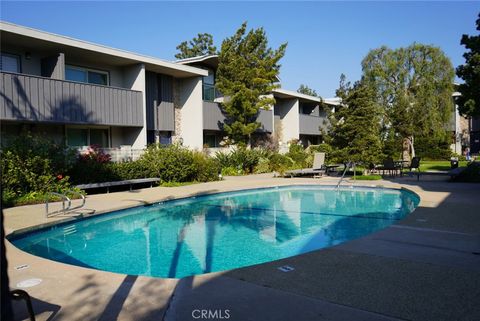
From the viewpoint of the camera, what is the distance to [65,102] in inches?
634

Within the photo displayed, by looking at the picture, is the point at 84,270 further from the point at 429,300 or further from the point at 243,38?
the point at 243,38

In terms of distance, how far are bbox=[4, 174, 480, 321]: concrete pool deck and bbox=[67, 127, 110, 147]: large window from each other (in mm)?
11813

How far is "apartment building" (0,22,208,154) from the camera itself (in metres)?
14.8

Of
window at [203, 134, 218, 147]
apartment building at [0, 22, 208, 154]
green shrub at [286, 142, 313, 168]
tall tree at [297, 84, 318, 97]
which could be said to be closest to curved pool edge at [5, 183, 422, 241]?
apartment building at [0, 22, 208, 154]

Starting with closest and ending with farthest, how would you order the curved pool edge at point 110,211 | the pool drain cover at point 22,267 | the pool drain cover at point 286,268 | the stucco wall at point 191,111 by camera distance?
the pool drain cover at point 286,268 → the pool drain cover at point 22,267 → the curved pool edge at point 110,211 → the stucco wall at point 191,111

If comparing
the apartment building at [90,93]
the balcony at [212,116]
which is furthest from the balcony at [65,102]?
the balcony at [212,116]

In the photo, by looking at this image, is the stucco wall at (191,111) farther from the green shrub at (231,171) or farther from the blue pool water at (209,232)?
the blue pool water at (209,232)

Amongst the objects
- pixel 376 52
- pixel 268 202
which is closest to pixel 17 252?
pixel 268 202

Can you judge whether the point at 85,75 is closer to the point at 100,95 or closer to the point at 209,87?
the point at 100,95

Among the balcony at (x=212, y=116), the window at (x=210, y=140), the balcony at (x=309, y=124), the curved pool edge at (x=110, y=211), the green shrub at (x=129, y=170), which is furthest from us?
the balcony at (x=309, y=124)

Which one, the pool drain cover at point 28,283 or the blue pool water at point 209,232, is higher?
the pool drain cover at point 28,283

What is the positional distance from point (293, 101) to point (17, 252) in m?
30.0

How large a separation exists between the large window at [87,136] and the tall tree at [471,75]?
16704 mm

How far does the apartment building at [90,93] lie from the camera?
14828 millimetres
